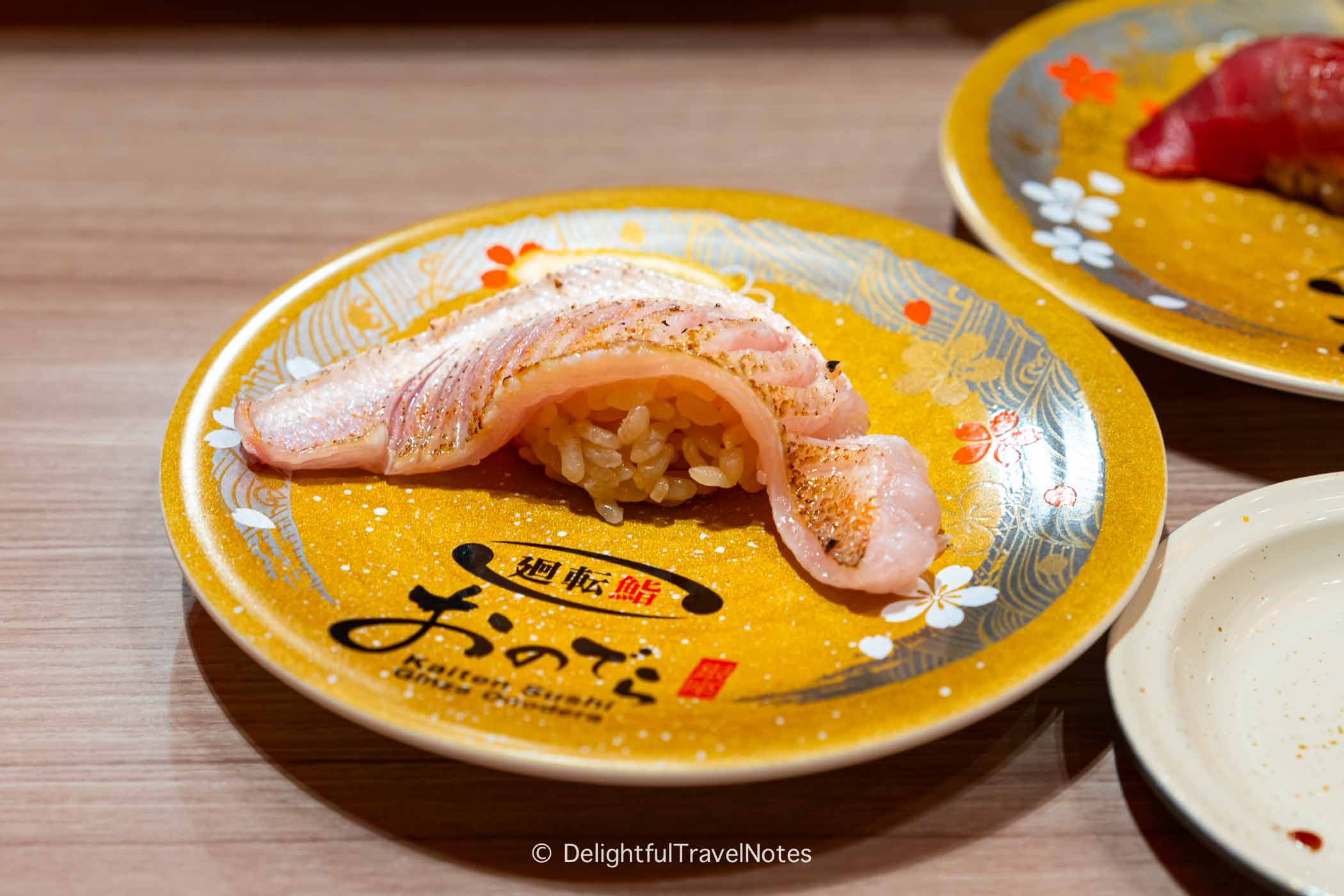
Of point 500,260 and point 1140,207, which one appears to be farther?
point 1140,207

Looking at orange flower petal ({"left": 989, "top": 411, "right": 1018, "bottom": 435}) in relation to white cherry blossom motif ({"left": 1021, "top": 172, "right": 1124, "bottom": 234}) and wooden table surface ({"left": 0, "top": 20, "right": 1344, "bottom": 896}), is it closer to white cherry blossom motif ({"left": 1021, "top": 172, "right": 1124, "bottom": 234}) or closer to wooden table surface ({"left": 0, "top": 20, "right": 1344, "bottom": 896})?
wooden table surface ({"left": 0, "top": 20, "right": 1344, "bottom": 896})

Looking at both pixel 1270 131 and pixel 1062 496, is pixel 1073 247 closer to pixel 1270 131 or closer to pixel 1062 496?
pixel 1270 131

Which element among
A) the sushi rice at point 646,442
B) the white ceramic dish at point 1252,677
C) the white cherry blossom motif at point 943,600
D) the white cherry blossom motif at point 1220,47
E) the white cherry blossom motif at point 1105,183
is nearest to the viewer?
the white ceramic dish at point 1252,677

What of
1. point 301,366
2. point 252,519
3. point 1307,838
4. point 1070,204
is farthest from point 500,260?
point 1307,838

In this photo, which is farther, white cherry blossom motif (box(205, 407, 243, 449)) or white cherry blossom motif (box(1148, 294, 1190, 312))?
white cherry blossom motif (box(1148, 294, 1190, 312))

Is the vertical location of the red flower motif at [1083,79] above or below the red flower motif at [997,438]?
above

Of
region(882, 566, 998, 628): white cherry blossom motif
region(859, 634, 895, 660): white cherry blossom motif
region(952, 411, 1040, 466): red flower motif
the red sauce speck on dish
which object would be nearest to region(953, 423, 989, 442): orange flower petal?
region(952, 411, 1040, 466): red flower motif

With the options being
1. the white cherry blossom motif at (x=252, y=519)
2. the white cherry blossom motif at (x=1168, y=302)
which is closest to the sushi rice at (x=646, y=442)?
the white cherry blossom motif at (x=252, y=519)

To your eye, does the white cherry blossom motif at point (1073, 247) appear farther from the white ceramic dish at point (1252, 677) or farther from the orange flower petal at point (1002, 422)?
the white ceramic dish at point (1252, 677)
